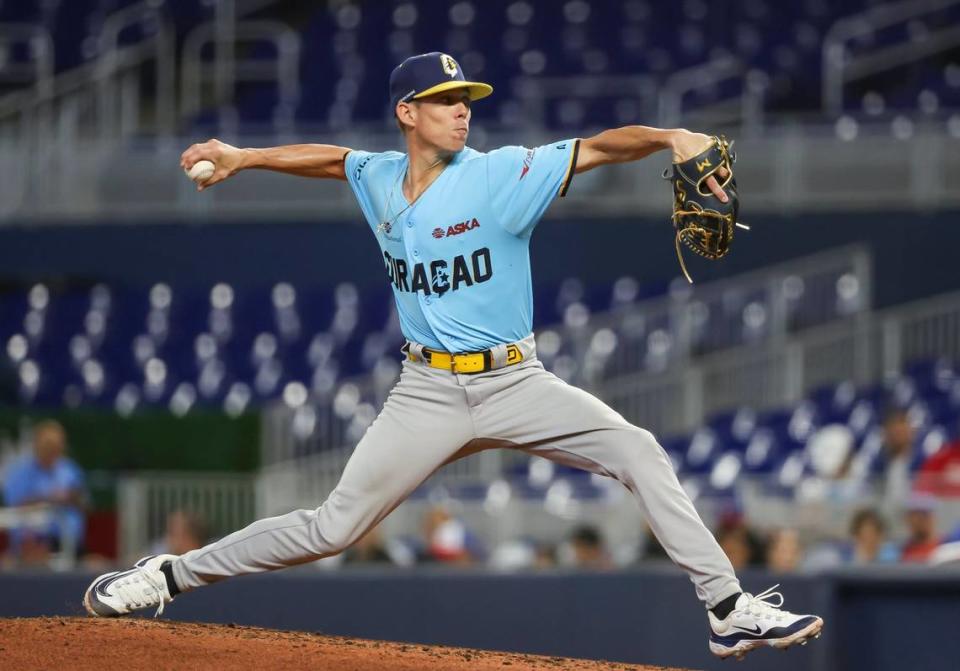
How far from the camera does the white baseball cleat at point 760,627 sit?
5.01 metres

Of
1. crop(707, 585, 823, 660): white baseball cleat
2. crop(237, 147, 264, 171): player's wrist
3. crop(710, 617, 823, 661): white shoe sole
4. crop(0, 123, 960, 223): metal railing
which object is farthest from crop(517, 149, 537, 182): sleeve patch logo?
crop(0, 123, 960, 223): metal railing

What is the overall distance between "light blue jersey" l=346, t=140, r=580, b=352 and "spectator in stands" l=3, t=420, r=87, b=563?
5626 mm

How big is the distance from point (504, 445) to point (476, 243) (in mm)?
615

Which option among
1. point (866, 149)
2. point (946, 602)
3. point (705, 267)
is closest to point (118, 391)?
point (705, 267)

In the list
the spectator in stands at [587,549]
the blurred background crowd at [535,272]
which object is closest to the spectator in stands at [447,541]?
the blurred background crowd at [535,272]

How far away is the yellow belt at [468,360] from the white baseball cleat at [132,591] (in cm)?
110

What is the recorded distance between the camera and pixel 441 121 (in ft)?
17.2

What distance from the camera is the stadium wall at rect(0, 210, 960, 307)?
14234 mm

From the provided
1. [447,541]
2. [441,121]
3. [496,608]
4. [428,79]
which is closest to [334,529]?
[441,121]

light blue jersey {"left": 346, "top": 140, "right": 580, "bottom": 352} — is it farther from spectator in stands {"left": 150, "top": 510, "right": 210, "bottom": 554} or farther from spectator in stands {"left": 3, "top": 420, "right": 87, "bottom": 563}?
spectator in stands {"left": 3, "top": 420, "right": 87, "bottom": 563}

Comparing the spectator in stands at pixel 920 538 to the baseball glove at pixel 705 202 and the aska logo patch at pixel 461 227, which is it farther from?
the aska logo patch at pixel 461 227

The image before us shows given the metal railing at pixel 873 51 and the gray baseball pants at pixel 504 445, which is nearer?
the gray baseball pants at pixel 504 445

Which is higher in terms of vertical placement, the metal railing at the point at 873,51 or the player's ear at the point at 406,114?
the metal railing at the point at 873,51

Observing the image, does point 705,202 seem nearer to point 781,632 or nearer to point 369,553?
point 781,632
